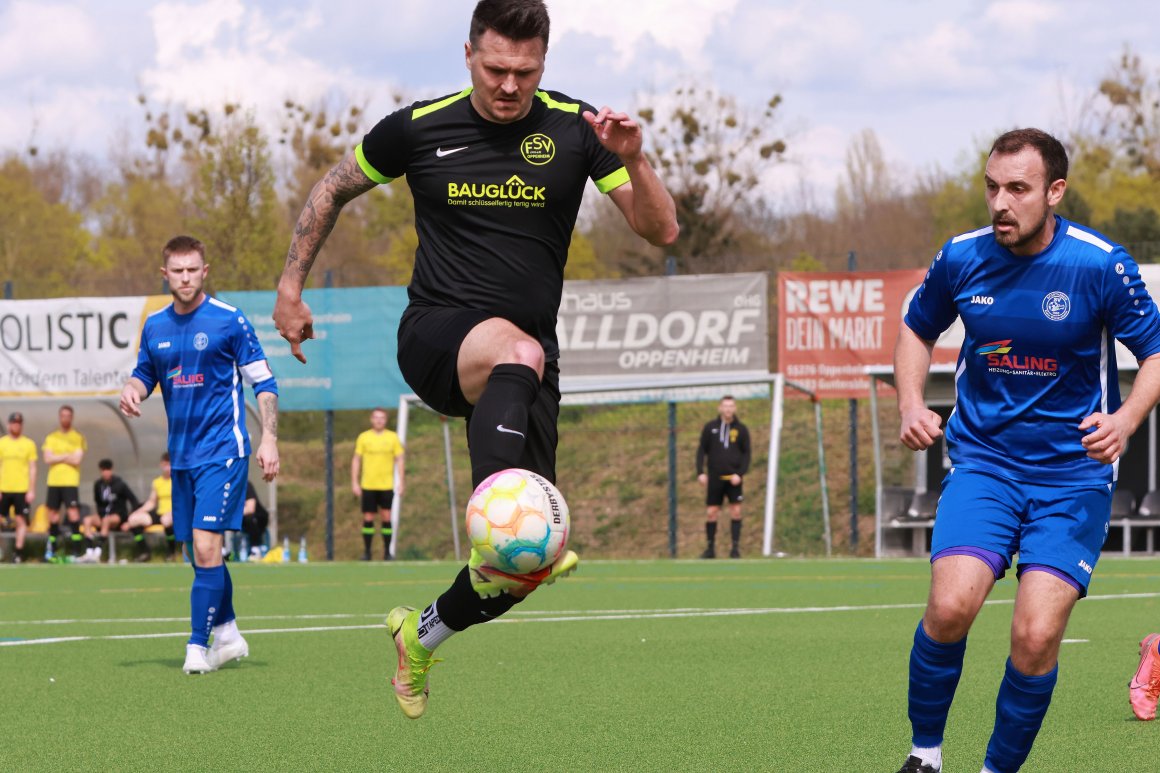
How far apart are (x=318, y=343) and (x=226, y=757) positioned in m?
17.1

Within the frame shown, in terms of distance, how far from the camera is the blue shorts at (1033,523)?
194 inches

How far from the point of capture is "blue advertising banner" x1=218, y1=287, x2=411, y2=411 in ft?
74.8

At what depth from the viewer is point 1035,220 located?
4.98 metres

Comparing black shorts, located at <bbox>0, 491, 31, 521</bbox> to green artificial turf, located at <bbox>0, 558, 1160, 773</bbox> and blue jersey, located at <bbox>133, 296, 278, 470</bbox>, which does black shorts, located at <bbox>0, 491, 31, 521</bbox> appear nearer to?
green artificial turf, located at <bbox>0, 558, 1160, 773</bbox>

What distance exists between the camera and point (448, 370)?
5.12 meters

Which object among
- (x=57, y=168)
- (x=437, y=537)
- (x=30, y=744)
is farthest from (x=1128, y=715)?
(x=57, y=168)

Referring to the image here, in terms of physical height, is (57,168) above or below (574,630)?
above

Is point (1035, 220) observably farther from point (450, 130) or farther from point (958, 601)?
point (450, 130)

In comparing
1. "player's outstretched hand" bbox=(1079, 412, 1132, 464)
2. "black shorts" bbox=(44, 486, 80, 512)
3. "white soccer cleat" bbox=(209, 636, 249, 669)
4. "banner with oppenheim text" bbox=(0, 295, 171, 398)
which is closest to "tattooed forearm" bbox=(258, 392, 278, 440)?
"white soccer cleat" bbox=(209, 636, 249, 669)

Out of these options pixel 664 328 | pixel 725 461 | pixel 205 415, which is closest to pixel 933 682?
pixel 205 415

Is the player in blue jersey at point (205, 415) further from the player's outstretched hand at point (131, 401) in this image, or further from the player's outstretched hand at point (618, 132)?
the player's outstretched hand at point (618, 132)

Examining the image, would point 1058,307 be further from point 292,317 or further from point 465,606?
point 292,317

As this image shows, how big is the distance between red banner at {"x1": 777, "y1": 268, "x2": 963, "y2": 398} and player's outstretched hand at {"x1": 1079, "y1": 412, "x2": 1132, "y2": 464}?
653 inches

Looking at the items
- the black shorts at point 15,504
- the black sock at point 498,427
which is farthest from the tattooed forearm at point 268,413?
the black shorts at point 15,504
